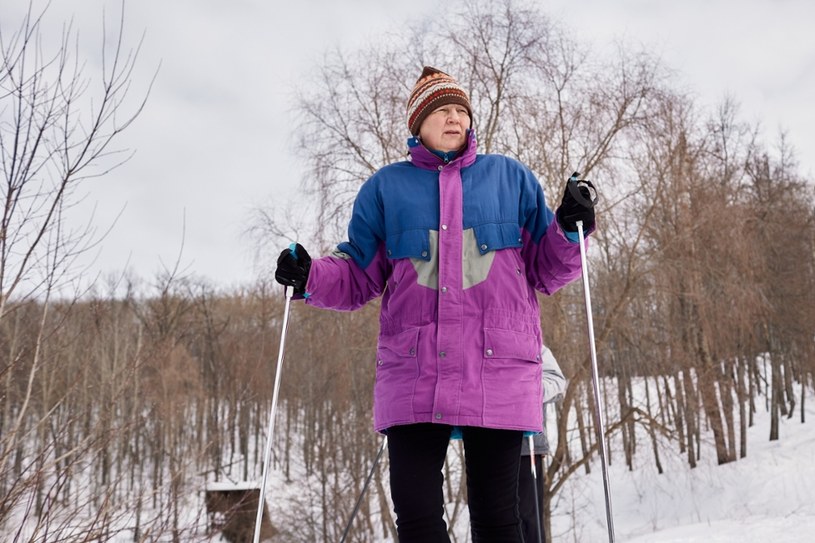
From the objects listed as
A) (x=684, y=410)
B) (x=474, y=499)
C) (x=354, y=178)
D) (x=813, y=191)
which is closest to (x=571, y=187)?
(x=474, y=499)

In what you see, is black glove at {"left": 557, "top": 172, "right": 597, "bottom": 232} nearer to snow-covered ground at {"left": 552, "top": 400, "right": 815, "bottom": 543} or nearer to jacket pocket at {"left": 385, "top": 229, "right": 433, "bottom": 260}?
jacket pocket at {"left": 385, "top": 229, "right": 433, "bottom": 260}

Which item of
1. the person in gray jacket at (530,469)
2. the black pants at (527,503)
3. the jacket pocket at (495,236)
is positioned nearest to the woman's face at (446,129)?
the jacket pocket at (495,236)

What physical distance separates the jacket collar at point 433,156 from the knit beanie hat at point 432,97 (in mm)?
131

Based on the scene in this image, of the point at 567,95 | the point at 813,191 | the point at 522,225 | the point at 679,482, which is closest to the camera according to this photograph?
the point at 522,225

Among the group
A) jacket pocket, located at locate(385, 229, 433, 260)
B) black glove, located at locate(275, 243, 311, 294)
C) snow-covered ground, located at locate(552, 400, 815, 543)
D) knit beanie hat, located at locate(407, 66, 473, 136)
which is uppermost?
knit beanie hat, located at locate(407, 66, 473, 136)

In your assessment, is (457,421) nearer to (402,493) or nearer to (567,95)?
(402,493)

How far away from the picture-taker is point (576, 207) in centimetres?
186

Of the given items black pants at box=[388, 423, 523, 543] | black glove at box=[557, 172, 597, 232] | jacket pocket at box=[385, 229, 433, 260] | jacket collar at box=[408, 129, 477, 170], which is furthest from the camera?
jacket collar at box=[408, 129, 477, 170]

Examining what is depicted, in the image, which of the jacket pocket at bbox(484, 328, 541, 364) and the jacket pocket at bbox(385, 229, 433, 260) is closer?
the jacket pocket at bbox(484, 328, 541, 364)

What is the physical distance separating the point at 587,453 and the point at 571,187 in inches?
338

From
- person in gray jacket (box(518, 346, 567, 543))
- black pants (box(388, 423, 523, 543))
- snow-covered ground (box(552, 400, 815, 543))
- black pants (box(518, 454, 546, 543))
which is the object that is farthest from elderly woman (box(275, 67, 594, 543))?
snow-covered ground (box(552, 400, 815, 543))

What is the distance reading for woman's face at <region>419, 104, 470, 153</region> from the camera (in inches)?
84.4

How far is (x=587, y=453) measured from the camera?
965 cm

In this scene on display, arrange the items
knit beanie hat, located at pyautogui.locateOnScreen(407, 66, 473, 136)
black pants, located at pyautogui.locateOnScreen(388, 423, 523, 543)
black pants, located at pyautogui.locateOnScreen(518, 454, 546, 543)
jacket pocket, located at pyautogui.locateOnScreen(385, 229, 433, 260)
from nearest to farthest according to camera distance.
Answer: black pants, located at pyautogui.locateOnScreen(388, 423, 523, 543), jacket pocket, located at pyautogui.locateOnScreen(385, 229, 433, 260), knit beanie hat, located at pyautogui.locateOnScreen(407, 66, 473, 136), black pants, located at pyautogui.locateOnScreen(518, 454, 546, 543)
